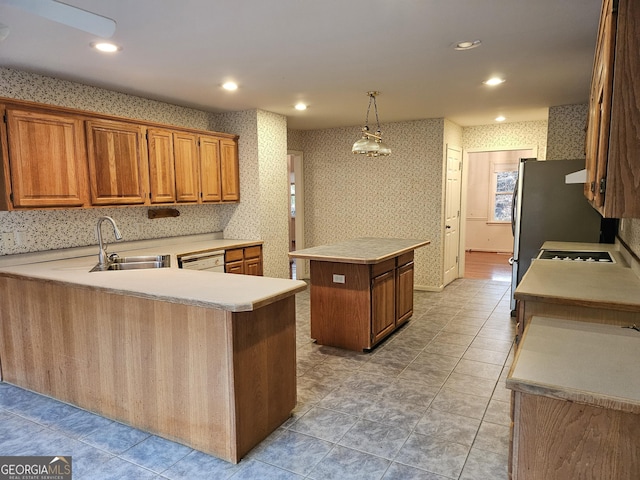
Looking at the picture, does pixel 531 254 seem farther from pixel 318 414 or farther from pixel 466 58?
pixel 318 414

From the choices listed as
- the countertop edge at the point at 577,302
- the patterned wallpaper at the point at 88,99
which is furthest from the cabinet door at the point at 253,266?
the countertop edge at the point at 577,302

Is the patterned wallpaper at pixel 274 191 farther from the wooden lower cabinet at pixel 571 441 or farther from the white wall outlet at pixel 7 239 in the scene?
the wooden lower cabinet at pixel 571 441

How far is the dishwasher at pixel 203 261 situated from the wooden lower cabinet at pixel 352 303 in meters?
1.16

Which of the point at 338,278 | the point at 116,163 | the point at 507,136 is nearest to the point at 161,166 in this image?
the point at 116,163

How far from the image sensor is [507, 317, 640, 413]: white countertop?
1158 millimetres

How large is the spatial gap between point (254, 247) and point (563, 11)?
364cm

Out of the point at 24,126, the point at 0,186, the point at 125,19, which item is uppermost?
the point at 125,19

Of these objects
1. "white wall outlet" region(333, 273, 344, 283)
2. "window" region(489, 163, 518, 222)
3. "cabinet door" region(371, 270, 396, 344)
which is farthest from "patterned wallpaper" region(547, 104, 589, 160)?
"window" region(489, 163, 518, 222)

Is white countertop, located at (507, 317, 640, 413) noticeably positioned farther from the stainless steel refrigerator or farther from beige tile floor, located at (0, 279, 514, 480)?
the stainless steel refrigerator

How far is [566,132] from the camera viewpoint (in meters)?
4.98

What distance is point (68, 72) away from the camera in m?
3.33

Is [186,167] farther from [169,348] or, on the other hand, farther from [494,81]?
[494,81]

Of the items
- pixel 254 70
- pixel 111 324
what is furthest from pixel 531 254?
pixel 111 324

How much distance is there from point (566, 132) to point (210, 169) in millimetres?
4225
